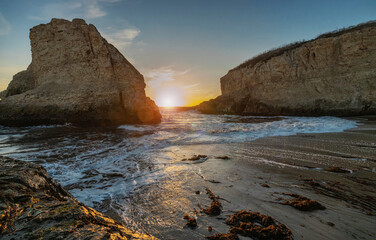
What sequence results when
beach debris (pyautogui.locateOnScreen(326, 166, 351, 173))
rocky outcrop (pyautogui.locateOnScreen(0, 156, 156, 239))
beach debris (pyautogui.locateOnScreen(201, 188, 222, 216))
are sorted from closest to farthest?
1. rocky outcrop (pyautogui.locateOnScreen(0, 156, 156, 239))
2. beach debris (pyautogui.locateOnScreen(201, 188, 222, 216))
3. beach debris (pyautogui.locateOnScreen(326, 166, 351, 173))

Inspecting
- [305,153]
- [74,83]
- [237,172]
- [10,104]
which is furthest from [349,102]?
[10,104]

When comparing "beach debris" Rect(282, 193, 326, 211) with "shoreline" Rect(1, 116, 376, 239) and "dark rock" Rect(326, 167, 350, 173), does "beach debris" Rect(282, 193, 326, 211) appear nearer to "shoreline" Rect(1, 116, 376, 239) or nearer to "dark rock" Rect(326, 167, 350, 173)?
"shoreline" Rect(1, 116, 376, 239)

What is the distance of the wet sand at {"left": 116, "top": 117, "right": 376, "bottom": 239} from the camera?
5.56 ft

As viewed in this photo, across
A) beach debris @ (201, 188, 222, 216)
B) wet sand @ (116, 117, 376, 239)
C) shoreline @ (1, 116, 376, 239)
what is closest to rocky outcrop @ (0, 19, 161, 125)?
shoreline @ (1, 116, 376, 239)

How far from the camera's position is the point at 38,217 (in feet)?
2.95

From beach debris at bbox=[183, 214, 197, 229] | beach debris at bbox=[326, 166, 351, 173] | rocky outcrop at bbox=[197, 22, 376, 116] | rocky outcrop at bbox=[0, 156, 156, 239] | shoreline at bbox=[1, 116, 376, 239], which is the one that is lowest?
beach debris at bbox=[326, 166, 351, 173]

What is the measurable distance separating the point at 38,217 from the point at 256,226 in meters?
1.71

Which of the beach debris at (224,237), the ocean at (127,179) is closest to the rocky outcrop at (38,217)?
the beach debris at (224,237)

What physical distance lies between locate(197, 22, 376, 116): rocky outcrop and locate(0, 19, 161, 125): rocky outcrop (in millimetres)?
16640

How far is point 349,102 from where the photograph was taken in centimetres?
1672

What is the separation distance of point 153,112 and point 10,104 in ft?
30.2

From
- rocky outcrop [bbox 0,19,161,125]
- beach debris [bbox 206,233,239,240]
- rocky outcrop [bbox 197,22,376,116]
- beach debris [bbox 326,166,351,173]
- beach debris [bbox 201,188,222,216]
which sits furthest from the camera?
rocky outcrop [bbox 197,22,376,116]

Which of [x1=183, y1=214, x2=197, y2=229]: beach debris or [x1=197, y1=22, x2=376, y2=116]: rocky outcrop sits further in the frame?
[x1=197, y1=22, x2=376, y2=116]: rocky outcrop

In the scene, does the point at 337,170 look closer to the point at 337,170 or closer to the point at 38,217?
the point at 337,170
